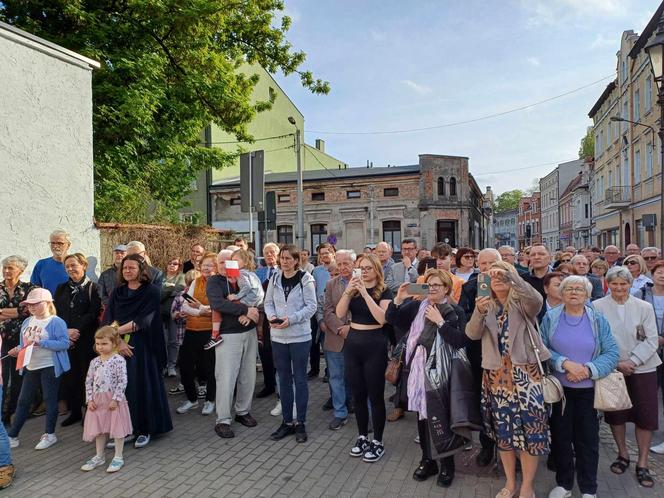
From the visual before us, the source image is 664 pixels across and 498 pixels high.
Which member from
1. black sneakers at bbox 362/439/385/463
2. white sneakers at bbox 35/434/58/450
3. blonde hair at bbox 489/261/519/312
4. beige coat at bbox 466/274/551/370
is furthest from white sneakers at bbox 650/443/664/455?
white sneakers at bbox 35/434/58/450

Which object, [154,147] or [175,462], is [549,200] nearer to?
[154,147]

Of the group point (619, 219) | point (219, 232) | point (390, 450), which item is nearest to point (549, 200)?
point (619, 219)

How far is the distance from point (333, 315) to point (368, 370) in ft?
3.86

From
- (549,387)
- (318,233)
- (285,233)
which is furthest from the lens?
(285,233)

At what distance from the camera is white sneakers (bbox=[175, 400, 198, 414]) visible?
578cm

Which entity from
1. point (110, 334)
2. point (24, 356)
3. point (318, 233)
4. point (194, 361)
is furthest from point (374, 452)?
point (318, 233)

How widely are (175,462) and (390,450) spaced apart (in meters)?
2.07

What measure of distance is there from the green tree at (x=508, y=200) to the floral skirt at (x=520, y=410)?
121 meters

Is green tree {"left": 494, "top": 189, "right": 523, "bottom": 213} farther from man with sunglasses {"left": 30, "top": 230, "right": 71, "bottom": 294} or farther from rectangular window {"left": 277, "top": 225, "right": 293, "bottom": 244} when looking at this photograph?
man with sunglasses {"left": 30, "top": 230, "right": 71, "bottom": 294}

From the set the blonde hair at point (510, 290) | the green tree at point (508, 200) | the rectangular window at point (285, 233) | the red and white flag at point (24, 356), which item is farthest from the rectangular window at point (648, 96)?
the green tree at point (508, 200)

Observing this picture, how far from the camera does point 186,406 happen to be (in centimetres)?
585

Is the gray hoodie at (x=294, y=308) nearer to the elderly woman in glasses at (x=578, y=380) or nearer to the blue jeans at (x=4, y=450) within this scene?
the elderly woman in glasses at (x=578, y=380)

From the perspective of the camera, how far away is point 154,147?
11461 millimetres

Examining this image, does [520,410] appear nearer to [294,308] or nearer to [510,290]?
[510,290]
